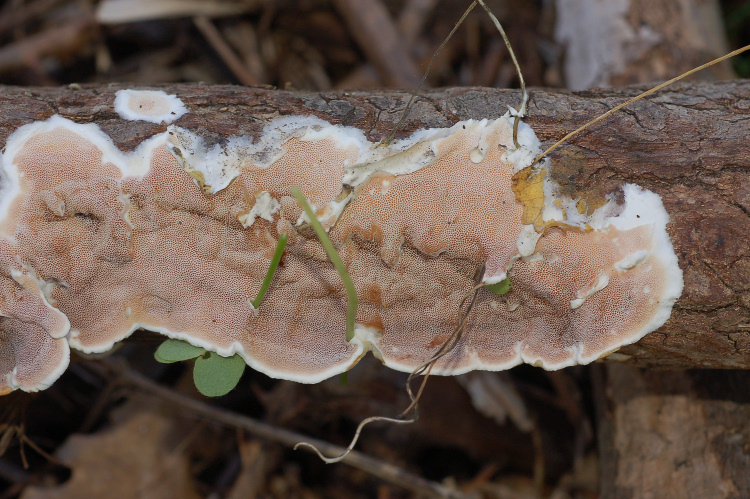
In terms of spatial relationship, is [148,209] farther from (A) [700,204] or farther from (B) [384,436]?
(B) [384,436]

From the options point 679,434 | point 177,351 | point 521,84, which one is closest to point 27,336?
point 177,351

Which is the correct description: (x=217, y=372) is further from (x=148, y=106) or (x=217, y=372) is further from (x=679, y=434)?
(x=679, y=434)

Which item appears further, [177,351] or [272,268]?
[177,351]

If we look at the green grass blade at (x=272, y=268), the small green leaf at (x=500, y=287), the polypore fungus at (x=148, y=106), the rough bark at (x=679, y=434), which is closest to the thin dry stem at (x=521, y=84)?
the small green leaf at (x=500, y=287)

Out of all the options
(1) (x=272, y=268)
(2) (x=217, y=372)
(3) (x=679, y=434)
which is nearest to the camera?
(1) (x=272, y=268)

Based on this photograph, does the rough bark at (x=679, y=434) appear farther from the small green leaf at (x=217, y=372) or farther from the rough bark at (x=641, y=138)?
the small green leaf at (x=217, y=372)

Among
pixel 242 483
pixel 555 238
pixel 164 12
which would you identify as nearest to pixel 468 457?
pixel 242 483
